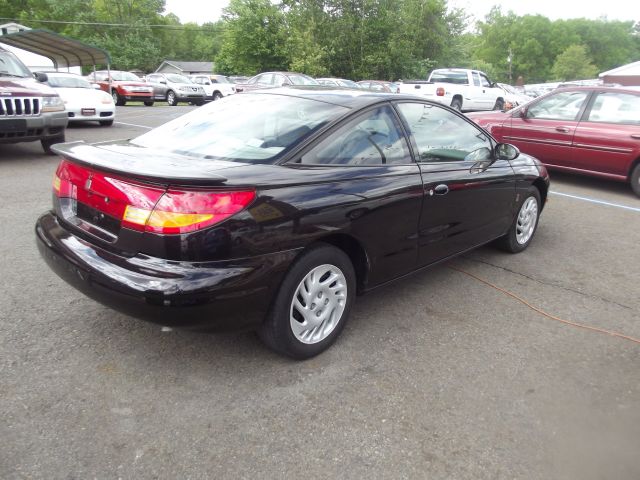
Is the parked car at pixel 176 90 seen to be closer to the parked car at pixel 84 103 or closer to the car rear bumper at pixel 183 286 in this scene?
the parked car at pixel 84 103

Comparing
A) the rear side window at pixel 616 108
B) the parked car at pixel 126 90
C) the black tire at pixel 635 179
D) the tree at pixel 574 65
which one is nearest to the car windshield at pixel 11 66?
the rear side window at pixel 616 108

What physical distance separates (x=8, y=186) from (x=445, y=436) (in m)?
6.26

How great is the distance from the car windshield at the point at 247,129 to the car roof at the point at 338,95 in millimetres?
75

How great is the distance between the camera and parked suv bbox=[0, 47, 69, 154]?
7219mm

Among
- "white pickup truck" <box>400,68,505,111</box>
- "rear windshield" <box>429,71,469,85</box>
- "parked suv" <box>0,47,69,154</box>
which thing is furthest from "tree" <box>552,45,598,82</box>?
"parked suv" <box>0,47,69,154</box>

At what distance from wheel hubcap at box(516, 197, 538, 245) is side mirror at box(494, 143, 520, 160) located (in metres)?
0.53

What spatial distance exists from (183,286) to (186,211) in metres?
0.34

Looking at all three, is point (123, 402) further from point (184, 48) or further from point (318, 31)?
point (184, 48)

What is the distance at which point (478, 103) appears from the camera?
2086 centimetres

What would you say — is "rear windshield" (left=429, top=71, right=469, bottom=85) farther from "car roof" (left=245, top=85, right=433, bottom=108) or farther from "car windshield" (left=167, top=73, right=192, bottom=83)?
"car roof" (left=245, top=85, right=433, bottom=108)

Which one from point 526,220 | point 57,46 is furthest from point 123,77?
point 526,220

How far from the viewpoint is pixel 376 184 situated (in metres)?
3.01

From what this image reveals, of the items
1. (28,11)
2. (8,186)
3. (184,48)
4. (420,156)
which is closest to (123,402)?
(420,156)

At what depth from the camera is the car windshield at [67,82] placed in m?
12.5
